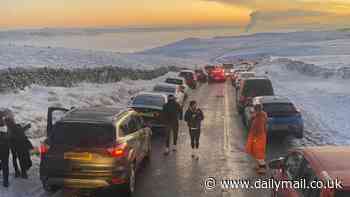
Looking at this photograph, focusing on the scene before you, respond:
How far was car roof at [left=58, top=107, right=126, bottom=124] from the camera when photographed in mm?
10133

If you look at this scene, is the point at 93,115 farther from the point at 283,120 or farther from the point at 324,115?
the point at 324,115

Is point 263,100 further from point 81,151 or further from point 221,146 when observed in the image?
point 81,151

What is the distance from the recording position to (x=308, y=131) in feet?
64.3

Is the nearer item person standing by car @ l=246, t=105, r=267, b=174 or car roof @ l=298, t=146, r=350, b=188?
car roof @ l=298, t=146, r=350, b=188

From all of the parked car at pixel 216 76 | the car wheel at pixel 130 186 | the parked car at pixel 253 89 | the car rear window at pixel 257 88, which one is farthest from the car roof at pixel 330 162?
the parked car at pixel 216 76

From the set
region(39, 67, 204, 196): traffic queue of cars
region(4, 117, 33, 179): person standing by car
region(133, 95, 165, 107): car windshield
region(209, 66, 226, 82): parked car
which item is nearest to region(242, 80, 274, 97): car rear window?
region(133, 95, 165, 107): car windshield

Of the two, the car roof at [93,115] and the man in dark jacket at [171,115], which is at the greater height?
the car roof at [93,115]

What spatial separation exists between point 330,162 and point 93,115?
5.38 metres

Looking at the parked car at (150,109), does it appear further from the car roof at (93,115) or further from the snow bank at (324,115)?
the car roof at (93,115)

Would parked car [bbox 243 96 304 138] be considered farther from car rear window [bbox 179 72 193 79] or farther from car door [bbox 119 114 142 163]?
car rear window [bbox 179 72 193 79]

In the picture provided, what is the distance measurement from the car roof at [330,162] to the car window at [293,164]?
0.15 metres

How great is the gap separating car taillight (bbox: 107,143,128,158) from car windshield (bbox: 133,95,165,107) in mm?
8721

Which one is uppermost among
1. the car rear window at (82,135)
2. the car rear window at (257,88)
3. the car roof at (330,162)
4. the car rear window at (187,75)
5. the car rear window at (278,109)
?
the car roof at (330,162)

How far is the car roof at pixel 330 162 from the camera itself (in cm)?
594
